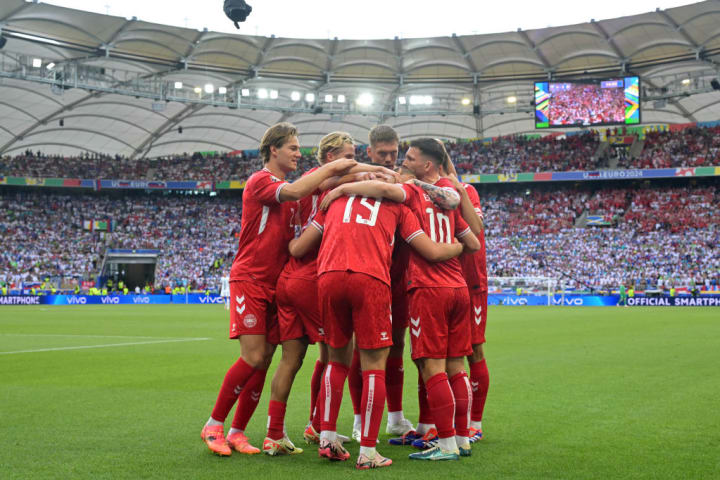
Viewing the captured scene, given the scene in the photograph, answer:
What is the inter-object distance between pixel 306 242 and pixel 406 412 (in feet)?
8.47

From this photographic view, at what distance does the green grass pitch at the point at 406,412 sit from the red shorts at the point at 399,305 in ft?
3.31

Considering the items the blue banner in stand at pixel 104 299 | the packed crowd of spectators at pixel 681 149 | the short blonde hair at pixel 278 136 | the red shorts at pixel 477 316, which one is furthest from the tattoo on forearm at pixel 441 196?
the packed crowd of spectators at pixel 681 149

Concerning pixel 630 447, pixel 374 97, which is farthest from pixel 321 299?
pixel 374 97

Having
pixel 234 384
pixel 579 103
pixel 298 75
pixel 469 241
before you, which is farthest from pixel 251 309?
pixel 298 75

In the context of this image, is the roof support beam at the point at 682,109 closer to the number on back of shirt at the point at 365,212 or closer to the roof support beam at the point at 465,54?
the roof support beam at the point at 465,54

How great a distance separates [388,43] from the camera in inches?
1736

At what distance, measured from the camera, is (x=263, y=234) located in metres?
5.34

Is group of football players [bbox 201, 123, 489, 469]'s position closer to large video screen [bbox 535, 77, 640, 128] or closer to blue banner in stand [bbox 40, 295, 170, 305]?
blue banner in stand [bbox 40, 295, 170, 305]

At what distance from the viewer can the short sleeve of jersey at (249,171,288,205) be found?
5.18 meters

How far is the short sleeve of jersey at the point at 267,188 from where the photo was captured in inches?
204

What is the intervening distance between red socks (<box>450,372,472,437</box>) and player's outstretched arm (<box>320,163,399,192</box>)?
1.60 meters

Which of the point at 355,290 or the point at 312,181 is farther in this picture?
the point at 312,181

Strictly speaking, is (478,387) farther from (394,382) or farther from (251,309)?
(251,309)

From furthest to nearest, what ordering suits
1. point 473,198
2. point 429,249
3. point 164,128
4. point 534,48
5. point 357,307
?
point 164,128
point 534,48
point 473,198
point 429,249
point 357,307
